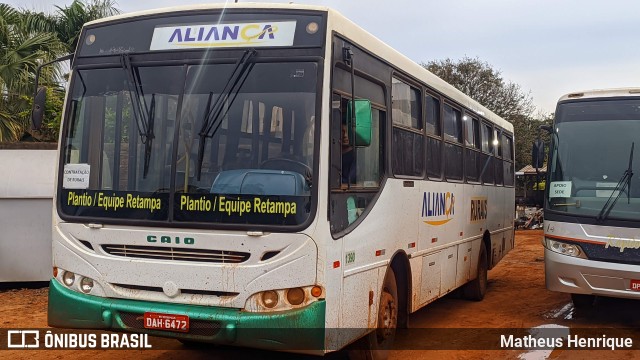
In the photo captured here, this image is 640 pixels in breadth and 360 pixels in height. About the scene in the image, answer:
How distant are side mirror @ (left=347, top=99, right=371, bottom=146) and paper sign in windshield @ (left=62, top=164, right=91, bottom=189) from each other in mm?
2285

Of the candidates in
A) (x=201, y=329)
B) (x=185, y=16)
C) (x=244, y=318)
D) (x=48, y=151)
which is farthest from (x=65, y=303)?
(x=48, y=151)

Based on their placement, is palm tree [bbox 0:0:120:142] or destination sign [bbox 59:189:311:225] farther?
palm tree [bbox 0:0:120:142]

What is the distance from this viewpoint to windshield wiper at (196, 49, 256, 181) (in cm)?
557

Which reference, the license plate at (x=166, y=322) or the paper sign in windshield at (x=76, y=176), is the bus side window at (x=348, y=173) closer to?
the license plate at (x=166, y=322)

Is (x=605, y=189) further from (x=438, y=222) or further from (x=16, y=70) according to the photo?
(x=16, y=70)

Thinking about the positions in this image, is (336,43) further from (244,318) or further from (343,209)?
(244,318)

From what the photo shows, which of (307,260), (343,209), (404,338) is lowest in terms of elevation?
(404,338)

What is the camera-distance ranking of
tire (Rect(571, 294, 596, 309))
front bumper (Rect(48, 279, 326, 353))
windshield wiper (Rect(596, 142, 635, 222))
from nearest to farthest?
front bumper (Rect(48, 279, 326, 353)) < windshield wiper (Rect(596, 142, 635, 222)) < tire (Rect(571, 294, 596, 309))

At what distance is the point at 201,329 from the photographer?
5445 millimetres

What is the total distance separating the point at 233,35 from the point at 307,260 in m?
1.97

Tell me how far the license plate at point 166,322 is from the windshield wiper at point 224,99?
1.21m

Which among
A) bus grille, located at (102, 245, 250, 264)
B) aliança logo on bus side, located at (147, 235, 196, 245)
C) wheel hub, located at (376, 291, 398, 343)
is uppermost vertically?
aliança logo on bus side, located at (147, 235, 196, 245)

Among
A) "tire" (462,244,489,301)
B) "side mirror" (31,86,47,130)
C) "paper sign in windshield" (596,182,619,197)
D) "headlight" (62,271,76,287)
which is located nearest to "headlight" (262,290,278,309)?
"headlight" (62,271,76,287)

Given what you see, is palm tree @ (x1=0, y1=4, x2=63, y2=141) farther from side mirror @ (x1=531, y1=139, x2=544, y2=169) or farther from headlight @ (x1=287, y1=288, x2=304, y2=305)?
headlight @ (x1=287, y1=288, x2=304, y2=305)
